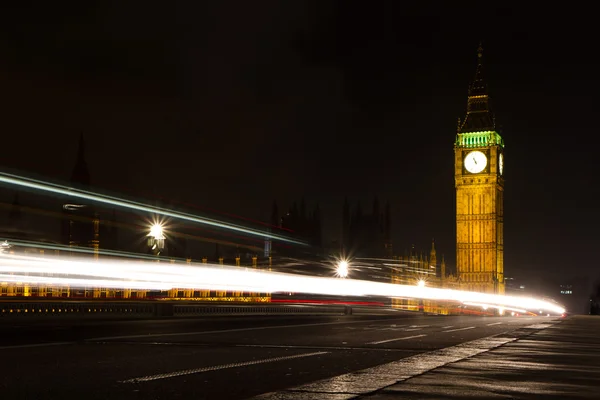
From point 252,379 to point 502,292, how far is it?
111670 millimetres

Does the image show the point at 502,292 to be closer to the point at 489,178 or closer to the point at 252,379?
the point at 489,178

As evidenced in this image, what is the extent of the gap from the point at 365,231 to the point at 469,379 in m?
149

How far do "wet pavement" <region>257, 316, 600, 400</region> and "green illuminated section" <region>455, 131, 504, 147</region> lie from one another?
10062 centimetres

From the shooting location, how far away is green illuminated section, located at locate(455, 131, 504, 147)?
111m

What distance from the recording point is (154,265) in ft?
124

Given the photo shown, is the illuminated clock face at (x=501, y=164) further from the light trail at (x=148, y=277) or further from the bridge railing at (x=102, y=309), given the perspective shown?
the bridge railing at (x=102, y=309)

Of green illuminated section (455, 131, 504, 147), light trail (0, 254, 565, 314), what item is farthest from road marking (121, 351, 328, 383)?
green illuminated section (455, 131, 504, 147)

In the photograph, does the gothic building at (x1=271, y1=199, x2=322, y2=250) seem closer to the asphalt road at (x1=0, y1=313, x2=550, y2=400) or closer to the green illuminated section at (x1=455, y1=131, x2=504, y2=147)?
the green illuminated section at (x1=455, y1=131, x2=504, y2=147)

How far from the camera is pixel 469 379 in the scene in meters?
8.89

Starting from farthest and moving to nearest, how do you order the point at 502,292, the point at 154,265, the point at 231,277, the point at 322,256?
the point at 322,256, the point at 502,292, the point at 231,277, the point at 154,265

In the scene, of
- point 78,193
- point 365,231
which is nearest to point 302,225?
point 365,231

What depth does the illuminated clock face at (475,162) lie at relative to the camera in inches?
4382

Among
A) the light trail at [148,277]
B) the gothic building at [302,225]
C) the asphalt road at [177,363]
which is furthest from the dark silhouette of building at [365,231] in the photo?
the asphalt road at [177,363]

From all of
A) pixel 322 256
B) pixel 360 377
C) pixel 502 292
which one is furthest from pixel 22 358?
pixel 322 256
